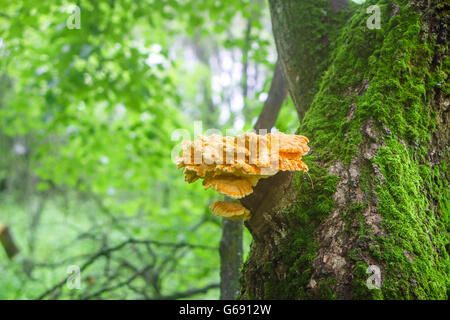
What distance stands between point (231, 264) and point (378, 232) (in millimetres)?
2068

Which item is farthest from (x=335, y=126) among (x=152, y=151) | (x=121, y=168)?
(x=121, y=168)

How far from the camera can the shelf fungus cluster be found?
1310mm

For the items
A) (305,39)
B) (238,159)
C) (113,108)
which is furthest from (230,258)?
(113,108)

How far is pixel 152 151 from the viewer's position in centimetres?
589

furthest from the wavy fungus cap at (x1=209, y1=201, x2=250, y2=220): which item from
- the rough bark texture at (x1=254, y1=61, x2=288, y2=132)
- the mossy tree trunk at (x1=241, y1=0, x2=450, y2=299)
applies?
the rough bark texture at (x1=254, y1=61, x2=288, y2=132)

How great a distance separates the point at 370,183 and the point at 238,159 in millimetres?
751

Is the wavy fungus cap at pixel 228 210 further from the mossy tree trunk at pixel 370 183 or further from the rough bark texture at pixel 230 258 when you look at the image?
the rough bark texture at pixel 230 258

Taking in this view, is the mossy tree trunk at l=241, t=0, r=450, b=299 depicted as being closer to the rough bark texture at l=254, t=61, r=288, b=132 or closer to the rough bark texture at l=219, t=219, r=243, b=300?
the rough bark texture at l=254, t=61, r=288, b=132

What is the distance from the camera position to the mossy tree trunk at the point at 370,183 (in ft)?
4.42

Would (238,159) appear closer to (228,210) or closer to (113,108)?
(228,210)

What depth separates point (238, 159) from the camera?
4.32ft

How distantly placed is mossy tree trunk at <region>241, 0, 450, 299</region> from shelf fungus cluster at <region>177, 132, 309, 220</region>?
22cm

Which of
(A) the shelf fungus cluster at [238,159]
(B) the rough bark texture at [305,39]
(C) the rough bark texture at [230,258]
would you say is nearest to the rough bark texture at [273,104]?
(B) the rough bark texture at [305,39]
